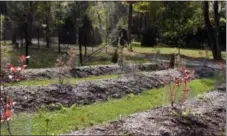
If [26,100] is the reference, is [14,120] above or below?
above

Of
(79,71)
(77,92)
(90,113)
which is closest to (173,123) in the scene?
(90,113)

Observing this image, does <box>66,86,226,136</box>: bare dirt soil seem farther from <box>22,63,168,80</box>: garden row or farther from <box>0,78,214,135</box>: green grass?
<box>22,63,168,80</box>: garden row

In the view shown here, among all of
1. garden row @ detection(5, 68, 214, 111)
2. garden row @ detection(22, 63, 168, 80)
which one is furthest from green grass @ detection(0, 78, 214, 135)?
garden row @ detection(22, 63, 168, 80)

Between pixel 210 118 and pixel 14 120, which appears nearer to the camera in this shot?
pixel 14 120

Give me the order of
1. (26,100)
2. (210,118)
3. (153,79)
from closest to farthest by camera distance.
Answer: (210,118), (26,100), (153,79)

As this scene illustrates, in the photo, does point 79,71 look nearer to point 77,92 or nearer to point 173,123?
point 77,92

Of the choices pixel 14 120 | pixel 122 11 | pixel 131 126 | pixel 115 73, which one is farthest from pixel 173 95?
pixel 122 11

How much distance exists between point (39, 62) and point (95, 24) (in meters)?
17.5

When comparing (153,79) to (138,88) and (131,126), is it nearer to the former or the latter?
(138,88)

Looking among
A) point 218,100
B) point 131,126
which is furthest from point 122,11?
point 131,126

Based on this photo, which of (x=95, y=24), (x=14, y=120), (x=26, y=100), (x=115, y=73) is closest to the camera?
(x=14, y=120)

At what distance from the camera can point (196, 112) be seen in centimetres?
834

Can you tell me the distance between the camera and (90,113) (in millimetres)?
9273

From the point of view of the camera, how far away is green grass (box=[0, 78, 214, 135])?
8.00 m
